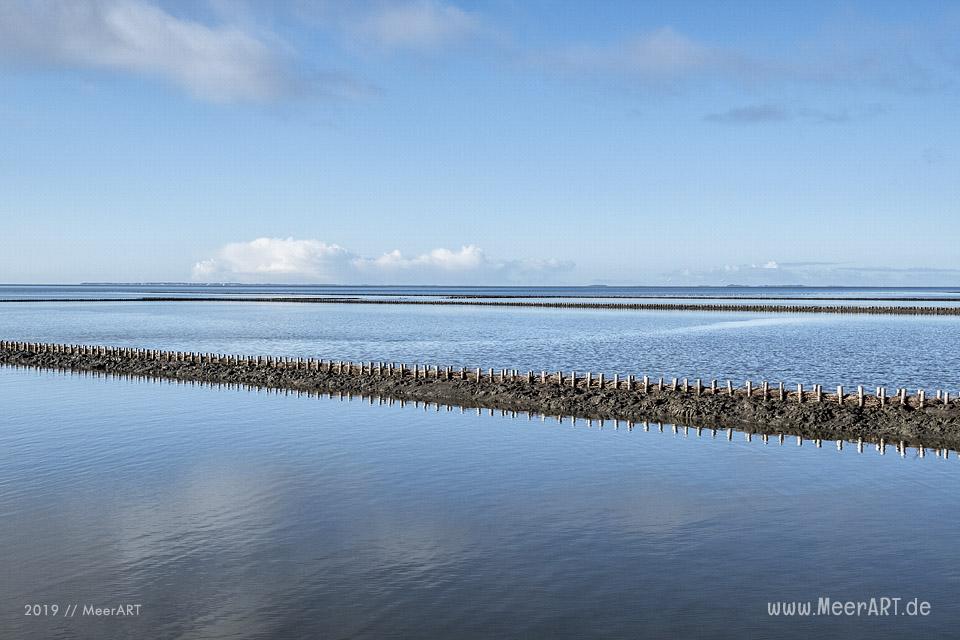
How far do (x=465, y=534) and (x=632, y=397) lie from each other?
26082 millimetres

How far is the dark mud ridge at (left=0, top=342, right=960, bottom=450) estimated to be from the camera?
132ft

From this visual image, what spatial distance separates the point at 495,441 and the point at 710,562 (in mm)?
18532

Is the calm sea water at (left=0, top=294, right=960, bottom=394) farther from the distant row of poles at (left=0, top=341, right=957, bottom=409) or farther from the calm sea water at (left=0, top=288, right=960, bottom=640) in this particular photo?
the calm sea water at (left=0, top=288, right=960, bottom=640)

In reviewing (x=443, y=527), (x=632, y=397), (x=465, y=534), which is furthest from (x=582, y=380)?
(x=465, y=534)

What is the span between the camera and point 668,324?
5763 inches

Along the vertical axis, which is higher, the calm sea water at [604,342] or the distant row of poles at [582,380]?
the distant row of poles at [582,380]

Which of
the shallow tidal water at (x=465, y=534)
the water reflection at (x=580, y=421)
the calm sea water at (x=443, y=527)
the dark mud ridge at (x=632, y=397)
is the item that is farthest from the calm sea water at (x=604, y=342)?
the shallow tidal water at (x=465, y=534)

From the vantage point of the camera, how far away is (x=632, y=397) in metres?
48.3

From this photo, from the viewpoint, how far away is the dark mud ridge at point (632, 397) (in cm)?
4038

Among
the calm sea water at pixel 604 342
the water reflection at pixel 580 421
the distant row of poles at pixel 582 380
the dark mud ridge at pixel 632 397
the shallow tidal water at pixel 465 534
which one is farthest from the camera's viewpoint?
the calm sea water at pixel 604 342

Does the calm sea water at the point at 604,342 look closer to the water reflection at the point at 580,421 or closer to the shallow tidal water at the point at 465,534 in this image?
the water reflection at the point at 580,421

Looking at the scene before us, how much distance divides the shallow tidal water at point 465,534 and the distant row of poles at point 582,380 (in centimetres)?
676

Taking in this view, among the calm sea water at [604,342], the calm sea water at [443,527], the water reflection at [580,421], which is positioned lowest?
the calm sea water at [604,342]

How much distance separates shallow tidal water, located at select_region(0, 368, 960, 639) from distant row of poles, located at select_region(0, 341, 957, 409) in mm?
6758
